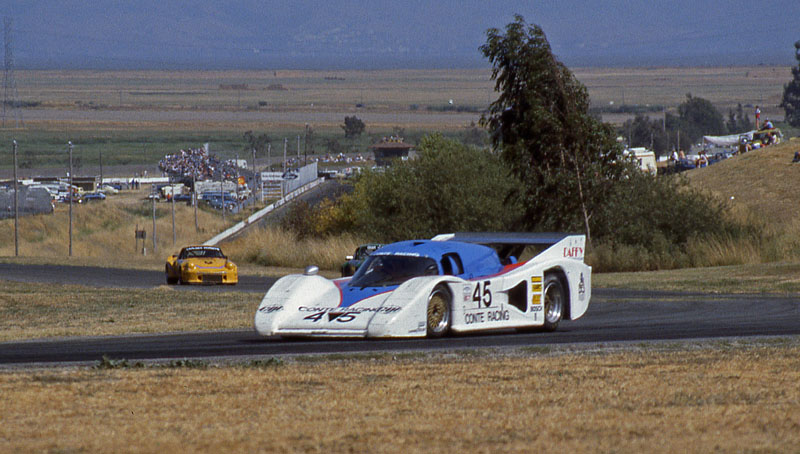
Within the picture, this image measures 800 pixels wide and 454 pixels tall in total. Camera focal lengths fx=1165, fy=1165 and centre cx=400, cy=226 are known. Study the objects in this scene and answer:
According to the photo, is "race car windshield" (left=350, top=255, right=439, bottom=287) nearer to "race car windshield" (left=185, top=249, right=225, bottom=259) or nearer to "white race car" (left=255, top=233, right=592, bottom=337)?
"white race car" (left=255, top=233, right=592, bottom=337)

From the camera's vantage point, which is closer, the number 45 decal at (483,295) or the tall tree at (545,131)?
the number 45 decal at (483,295)

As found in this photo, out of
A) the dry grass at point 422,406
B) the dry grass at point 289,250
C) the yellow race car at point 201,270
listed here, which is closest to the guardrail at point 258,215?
the dry grass at point 289,250

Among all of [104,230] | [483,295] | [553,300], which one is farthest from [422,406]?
[104,230]

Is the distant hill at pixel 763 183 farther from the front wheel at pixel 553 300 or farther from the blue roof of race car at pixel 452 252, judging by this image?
the blue roof of race car at pixel 452 252

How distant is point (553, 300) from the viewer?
17875 mm

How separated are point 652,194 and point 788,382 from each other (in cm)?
3716

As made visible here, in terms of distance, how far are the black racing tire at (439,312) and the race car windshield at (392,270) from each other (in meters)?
0.58

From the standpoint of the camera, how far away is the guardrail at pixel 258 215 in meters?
76.2

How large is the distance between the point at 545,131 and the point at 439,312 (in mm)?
24468

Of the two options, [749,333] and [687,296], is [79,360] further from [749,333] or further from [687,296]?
[687,296]

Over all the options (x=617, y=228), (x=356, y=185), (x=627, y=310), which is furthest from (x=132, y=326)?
(x=356, y=185)

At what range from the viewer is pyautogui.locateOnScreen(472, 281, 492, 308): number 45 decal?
53.5 feet

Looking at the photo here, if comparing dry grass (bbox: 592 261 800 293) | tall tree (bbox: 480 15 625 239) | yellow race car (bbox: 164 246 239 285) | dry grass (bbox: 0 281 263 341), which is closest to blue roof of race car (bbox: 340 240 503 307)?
dry grass (bbox: 0 281 263 341)

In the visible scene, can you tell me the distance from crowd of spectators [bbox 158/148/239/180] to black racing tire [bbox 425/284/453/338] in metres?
119
